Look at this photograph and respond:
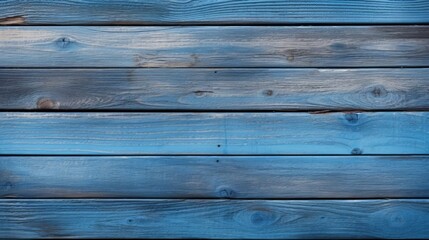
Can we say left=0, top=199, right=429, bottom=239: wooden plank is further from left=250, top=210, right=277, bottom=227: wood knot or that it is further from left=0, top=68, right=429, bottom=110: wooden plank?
left=0, top=68, right=429, bottom=110: wooden plank

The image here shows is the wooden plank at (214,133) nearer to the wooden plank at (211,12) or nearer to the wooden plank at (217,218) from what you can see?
the wooden plank at (217,218)

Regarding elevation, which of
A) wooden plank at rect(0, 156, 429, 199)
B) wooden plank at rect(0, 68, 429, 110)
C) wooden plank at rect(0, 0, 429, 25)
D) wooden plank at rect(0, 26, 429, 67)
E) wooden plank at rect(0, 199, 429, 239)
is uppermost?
wooden plank at rect(0, 0, 429, 25)

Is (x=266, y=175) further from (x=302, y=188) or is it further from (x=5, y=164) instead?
(x=5, y=164)

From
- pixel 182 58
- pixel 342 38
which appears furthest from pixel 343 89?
pixel 182 58

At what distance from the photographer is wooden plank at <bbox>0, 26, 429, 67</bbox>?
4.22ft

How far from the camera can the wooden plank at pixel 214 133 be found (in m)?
1.29

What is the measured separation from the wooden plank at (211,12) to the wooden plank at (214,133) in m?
0.24

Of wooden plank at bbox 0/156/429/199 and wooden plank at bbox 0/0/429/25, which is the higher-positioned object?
wooden plank at bbox 0/0/429/25

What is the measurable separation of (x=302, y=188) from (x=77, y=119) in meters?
0.61

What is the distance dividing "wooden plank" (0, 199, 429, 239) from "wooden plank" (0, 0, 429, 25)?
471 mm

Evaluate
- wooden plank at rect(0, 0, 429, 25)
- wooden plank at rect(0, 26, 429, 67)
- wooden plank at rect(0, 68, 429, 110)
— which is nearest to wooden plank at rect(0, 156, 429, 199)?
wooden plank at rect(0, 68, 429, 110)

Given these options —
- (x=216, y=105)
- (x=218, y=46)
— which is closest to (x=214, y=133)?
(x=216, y=105)

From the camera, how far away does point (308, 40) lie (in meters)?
1.29

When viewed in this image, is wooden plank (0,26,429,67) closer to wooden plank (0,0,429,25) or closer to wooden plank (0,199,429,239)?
wooden plank (0,0,429,25)
